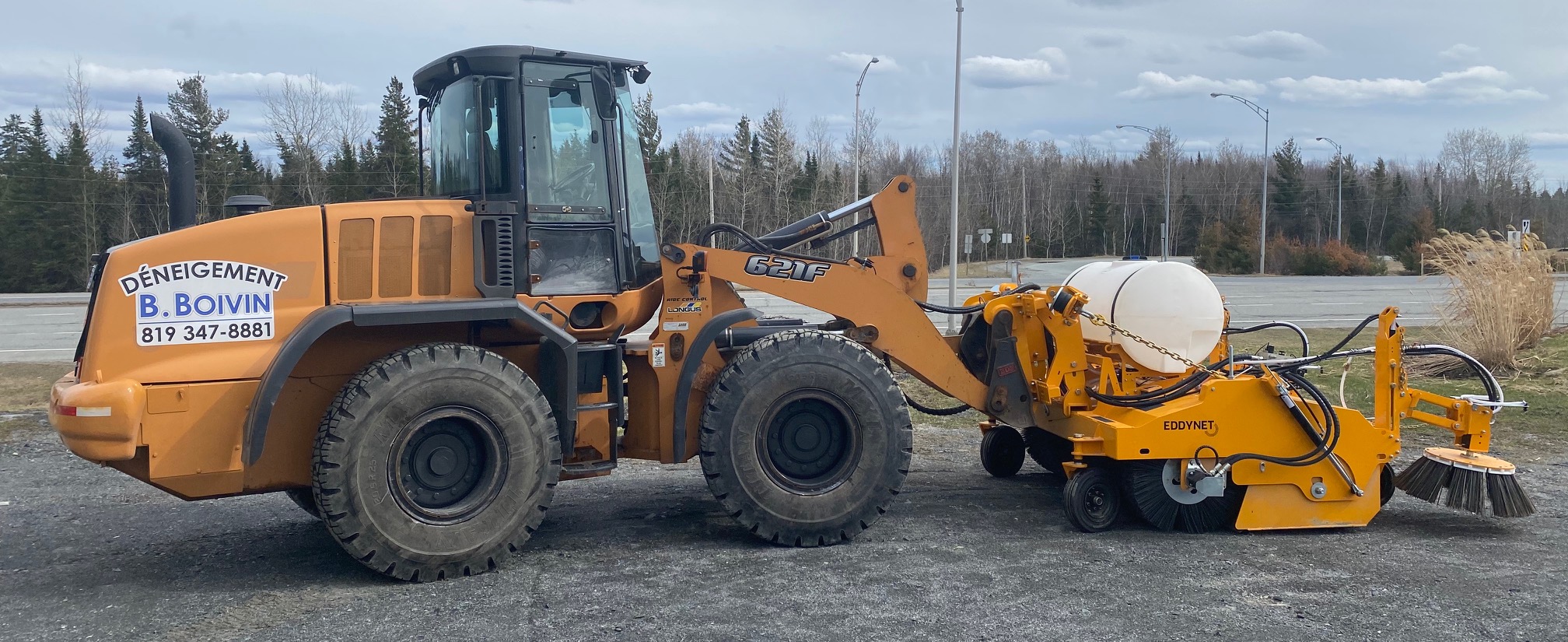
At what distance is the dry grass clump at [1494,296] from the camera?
1202cm

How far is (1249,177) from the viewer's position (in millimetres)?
74188

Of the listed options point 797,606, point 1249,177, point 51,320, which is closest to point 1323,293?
point 797,606

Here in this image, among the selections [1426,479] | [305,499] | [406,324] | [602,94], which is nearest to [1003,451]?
[1426,479]

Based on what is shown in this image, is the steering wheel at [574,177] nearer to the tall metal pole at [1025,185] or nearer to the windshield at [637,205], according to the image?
the windshield at [637,205]

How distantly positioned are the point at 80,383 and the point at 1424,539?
686 cm

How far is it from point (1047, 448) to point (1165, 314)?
4.77 ft

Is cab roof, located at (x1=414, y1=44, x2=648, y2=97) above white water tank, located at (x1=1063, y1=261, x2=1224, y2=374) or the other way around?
above

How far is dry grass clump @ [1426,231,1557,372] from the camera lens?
1202cm

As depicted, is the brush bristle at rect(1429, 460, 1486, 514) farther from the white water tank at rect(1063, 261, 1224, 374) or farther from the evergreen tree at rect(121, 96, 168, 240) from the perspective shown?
the evergreen tree at rect(121, 96, 168, 240)

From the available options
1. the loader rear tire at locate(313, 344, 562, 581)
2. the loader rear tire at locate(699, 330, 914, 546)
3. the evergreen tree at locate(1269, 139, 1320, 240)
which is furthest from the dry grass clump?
the evergreen tree at locate(1269, 139, 1320, 240)

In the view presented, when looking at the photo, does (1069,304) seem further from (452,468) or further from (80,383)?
(80,383)

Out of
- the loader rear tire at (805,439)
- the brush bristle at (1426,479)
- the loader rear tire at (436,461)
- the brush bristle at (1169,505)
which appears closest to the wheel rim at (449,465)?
the loader rear tire at (436,461)

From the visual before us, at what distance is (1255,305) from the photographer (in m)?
26.0

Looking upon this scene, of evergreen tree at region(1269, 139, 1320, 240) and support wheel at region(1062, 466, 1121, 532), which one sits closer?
support wheel at region(1062, 466, 1121, 532)
